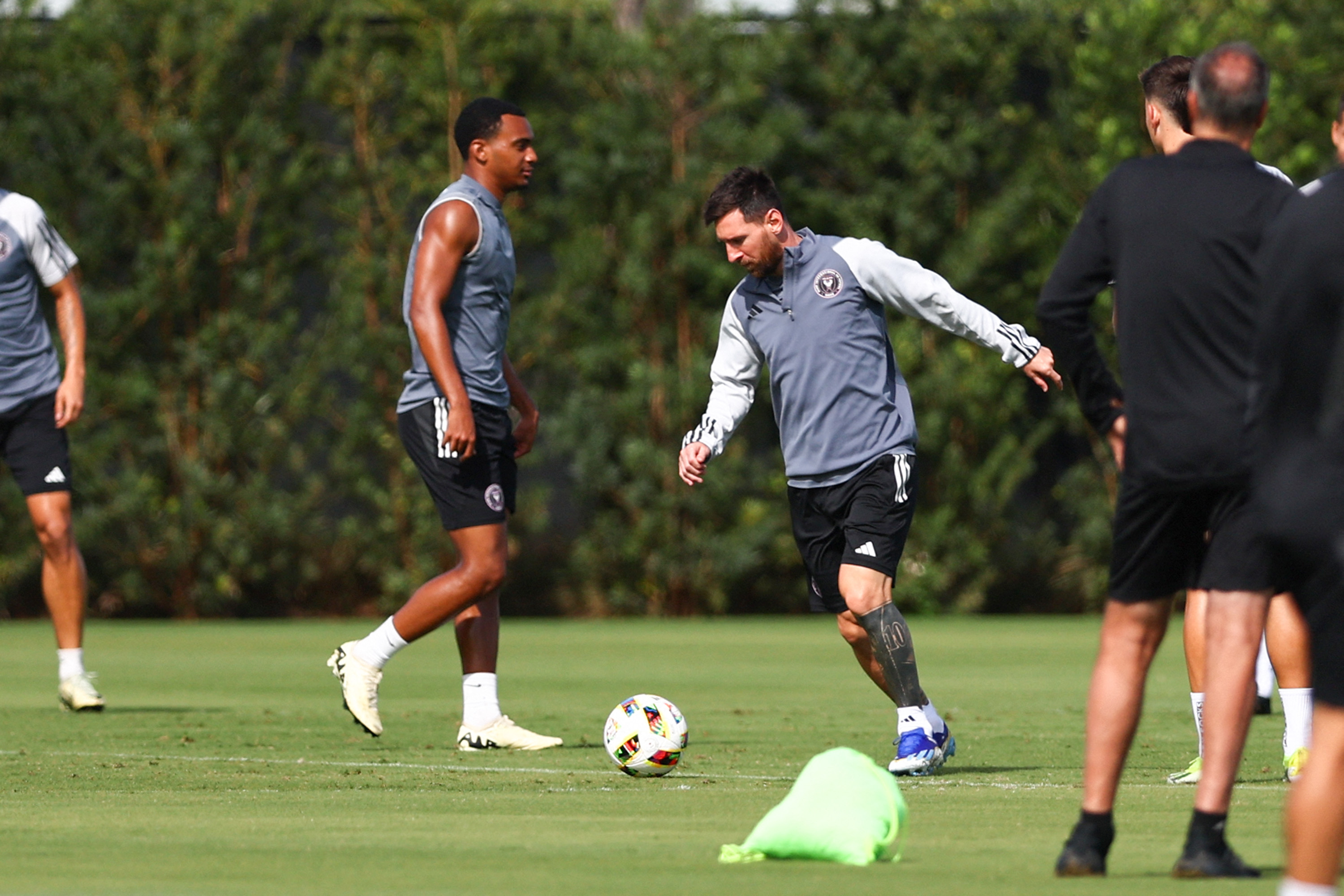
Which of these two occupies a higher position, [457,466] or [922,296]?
[922,296]

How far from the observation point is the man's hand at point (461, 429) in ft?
26.9

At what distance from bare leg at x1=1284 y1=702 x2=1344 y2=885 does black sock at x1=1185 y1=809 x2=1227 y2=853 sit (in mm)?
923

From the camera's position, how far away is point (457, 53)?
17234 mm

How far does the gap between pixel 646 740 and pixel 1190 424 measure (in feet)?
9.20

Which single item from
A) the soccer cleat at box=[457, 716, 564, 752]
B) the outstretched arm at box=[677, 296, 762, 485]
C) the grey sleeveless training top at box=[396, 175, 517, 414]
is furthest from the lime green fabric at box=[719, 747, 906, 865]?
the grey sleeveless training top at box=[396, 175, 517, 414]

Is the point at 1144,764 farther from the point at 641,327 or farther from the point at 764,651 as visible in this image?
the point at 641,327

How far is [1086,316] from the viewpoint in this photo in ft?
17.0

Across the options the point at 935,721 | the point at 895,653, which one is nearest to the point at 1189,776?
the point at 935,721

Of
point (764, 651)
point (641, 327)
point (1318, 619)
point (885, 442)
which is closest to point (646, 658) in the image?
point (764, 651)

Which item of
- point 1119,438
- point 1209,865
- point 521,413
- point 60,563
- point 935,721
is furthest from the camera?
point 60,563

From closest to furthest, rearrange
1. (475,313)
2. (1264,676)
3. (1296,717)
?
(1296,717) → (475,313) → (1264,676)

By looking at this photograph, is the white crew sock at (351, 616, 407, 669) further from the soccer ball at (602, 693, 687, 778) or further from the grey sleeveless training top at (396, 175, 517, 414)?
the soccer ball at (602, 693, 687, 778)

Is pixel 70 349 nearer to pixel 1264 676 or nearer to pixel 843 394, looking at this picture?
pixel 843 394

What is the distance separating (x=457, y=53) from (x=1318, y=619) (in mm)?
14183
